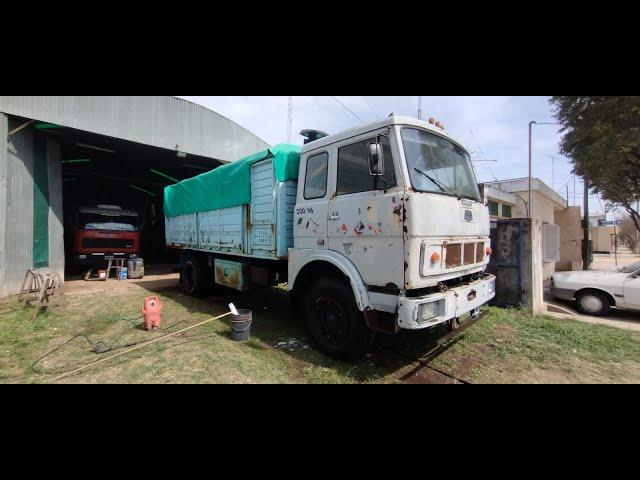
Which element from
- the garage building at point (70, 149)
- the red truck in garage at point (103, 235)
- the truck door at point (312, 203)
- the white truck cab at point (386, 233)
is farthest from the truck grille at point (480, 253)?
the red truck in garage at point (103, 235)

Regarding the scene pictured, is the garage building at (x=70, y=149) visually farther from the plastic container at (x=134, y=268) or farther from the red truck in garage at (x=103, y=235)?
the plastic container at (x=134, y=268)

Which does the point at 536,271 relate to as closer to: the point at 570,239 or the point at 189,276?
the point at 189,276

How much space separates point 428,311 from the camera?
3.10m

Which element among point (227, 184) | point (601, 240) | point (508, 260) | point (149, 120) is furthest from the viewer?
point (601, 240)

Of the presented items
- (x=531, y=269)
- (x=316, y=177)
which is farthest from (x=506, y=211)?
(x=316, y=177)

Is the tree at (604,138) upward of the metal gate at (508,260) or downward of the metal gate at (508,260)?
upward

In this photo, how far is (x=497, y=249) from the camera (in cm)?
642

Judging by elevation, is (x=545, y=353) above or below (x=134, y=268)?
below

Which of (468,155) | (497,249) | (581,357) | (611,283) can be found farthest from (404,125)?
(611,283)

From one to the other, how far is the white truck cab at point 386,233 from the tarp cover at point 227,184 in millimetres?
314

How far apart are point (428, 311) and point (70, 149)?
41.4 ft

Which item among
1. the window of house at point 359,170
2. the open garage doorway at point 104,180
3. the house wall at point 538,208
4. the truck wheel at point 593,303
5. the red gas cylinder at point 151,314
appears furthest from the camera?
the house wall at point 538,208

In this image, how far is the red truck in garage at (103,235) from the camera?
11.0 meters
